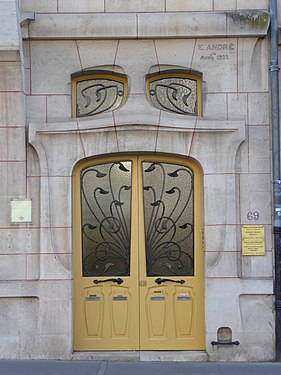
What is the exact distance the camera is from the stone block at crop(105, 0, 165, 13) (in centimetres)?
1055

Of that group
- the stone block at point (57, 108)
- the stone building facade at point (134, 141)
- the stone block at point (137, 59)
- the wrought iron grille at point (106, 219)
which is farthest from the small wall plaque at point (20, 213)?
the stone block at point (137, 59)

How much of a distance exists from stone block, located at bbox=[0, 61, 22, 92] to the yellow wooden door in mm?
1525

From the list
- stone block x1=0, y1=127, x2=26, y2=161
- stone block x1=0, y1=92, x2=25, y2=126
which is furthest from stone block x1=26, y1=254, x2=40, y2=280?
stone block x1=0, y1=92, x2=25, y2=126

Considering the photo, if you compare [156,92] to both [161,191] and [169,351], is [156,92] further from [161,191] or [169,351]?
[169,351]

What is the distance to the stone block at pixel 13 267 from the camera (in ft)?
34.0

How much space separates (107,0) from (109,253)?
12.1 feet

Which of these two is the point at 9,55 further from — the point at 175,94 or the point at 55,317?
the point at 55,317

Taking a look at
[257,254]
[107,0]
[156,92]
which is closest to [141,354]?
[257,254]

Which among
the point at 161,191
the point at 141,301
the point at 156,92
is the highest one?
the point at 156,92

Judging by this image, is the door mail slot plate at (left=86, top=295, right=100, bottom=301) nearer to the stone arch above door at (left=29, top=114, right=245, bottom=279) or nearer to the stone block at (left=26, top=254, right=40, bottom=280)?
the stone arch above door at (left=29, top=114, right=245, bottom=279)

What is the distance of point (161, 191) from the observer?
10711 millimetres

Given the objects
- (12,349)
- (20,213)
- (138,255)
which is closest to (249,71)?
(138,255)

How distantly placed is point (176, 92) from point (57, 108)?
5.80 feet

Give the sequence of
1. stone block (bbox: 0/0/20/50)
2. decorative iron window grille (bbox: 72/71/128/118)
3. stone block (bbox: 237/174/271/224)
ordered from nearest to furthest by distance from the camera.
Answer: stone block (bbox: 0/0/20/50) < stone block (bbox: 237/174/271/224) < decorative iron window grille (bbox: 72/71/128/118)
